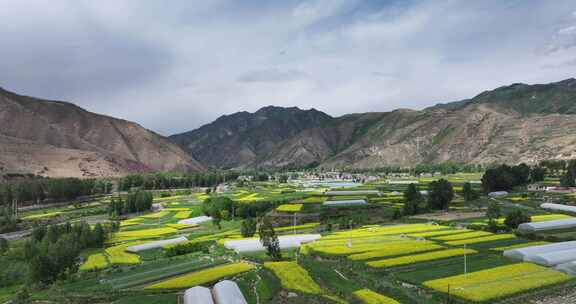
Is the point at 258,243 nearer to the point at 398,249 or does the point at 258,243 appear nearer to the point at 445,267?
the point at 398,249

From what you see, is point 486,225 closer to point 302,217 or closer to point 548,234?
point 548,234


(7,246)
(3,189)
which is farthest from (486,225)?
(3,189)

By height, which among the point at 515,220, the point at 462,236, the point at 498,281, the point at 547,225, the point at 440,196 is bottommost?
the point at 498,281

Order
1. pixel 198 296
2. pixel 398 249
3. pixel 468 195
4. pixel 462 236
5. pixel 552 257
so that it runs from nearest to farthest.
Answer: pixel 198 296, pixel 552 257, pixel 398 249, pixel 462 236, pixel 468 195

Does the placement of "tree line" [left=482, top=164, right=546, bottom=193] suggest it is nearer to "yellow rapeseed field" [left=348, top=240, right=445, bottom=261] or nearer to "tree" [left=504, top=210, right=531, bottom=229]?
"tree" [left=504, top=210, right=531, bottom=229]

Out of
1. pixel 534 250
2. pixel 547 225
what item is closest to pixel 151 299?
pixel 534 250

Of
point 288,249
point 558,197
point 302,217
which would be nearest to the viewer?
point 288,249
